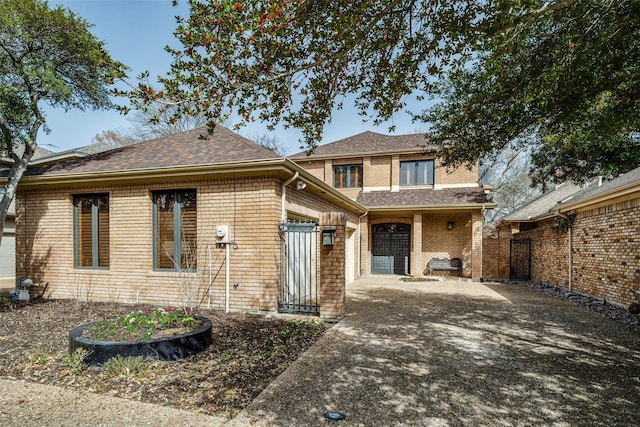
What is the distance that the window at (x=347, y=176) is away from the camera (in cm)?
1701

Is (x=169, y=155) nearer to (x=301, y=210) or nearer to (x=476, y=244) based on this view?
(x=301, y=210)

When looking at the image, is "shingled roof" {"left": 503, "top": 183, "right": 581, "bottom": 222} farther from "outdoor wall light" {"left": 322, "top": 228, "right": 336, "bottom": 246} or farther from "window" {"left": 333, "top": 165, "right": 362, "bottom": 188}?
"outdoor wall light" {"left": 322, "top": 228, "right": 336, "bottom": 246}

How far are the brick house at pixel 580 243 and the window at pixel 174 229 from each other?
9408 millimetres

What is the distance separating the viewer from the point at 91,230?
807cm

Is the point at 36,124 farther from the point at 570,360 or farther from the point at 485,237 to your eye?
the point at 485,237

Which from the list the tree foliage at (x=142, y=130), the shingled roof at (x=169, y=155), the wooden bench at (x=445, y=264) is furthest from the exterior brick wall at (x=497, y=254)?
the tree foliage at (x=142, y=130)

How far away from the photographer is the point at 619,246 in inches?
308

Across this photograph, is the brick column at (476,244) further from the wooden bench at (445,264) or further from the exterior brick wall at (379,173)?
the exterior brick wall at (379,173)

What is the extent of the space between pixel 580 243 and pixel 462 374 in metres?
8.34

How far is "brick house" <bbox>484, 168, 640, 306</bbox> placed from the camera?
296 inches

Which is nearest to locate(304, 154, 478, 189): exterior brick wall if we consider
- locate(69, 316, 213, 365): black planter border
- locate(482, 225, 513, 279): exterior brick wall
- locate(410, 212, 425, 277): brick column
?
locate(410, 212, 425, 277): brick column

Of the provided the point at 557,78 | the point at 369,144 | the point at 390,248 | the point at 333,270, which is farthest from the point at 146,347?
the point at 369,144

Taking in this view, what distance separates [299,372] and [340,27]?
13.7 feet

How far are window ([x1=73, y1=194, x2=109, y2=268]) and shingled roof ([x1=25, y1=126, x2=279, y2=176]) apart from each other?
791 millimetres
